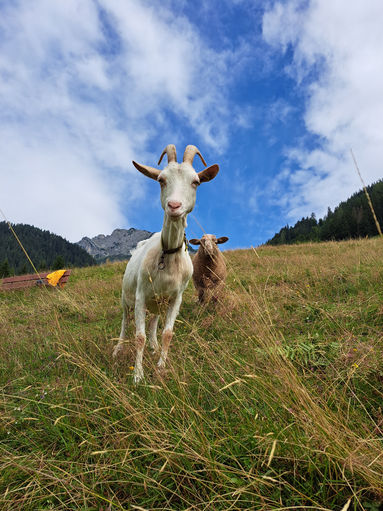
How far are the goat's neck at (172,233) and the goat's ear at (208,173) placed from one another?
1.96 ft

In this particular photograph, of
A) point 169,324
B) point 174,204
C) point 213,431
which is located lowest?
point 213,431

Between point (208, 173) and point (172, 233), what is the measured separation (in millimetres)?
950

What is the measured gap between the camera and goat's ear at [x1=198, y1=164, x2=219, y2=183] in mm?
3406

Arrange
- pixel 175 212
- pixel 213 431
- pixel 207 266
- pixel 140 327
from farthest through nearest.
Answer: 1. pixel 207 266
2. pixel 140 327
3. pixel 175 212
4. pixel 213 431

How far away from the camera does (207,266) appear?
7262mm

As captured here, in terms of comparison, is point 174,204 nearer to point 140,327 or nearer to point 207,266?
point 140,327

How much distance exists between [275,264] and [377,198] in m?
70.5

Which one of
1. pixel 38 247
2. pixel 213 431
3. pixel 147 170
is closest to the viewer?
pixel 213 431

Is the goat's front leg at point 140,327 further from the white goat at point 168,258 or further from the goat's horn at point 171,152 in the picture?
the goat's horn at point 171,152

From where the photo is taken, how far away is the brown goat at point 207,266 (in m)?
7.17

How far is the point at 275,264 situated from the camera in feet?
37.6

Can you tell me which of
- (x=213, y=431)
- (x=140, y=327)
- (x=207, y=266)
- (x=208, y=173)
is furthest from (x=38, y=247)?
(x=213, y=431)

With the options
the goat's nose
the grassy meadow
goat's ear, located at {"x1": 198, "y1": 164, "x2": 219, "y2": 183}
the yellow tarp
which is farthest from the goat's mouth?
the yellow tarp

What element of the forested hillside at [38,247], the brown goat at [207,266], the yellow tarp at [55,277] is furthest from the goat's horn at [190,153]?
the forested hillside at [38,247]
